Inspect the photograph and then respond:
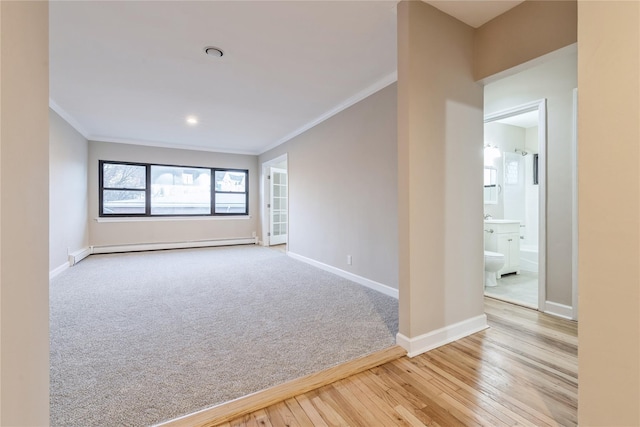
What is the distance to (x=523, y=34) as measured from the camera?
1.88 m

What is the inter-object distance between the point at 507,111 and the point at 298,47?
2.23 metres

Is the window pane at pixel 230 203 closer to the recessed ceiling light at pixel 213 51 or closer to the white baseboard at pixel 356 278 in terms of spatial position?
the white baseboard at pixel 356 278

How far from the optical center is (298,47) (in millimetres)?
2361

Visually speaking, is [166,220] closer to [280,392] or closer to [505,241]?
[280,392]

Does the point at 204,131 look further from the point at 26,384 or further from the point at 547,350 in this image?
the point at 547,350

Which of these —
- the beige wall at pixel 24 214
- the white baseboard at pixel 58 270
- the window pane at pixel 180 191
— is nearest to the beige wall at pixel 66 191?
the white baseboard at pixel 58 270

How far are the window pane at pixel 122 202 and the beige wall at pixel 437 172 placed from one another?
599 cm

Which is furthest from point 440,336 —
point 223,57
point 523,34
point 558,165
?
point 223,57

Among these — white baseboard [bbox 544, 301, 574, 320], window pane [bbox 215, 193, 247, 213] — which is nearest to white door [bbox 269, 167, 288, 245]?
window pane [bbox 215, 193, 247, 213]

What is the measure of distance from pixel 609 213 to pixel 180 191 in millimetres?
6824

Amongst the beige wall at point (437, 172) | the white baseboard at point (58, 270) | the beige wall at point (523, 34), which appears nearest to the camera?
the beige wall at point (523, 34)

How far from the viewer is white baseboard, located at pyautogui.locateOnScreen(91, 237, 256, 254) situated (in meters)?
5.54

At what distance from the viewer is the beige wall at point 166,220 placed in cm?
543

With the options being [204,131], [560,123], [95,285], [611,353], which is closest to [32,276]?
[611,353]
